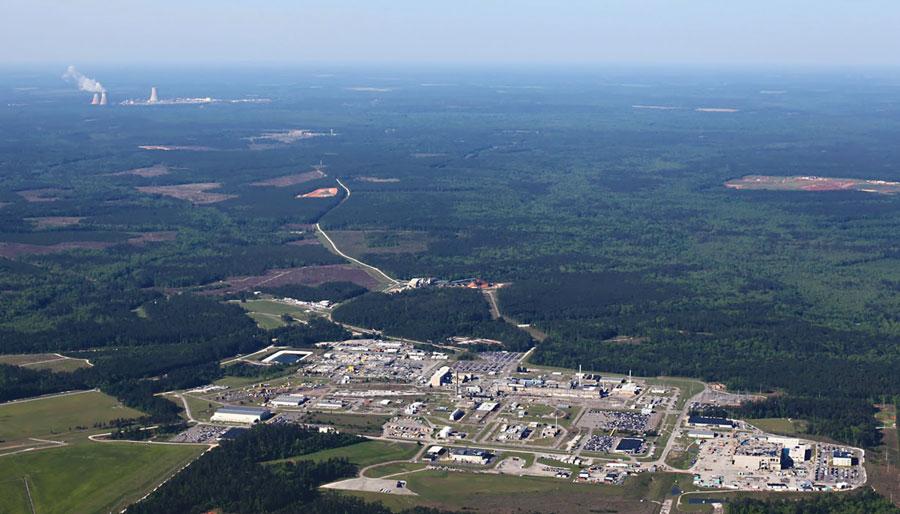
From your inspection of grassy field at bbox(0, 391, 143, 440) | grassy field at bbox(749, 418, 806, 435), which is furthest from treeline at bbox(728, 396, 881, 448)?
grassy field at bbox(0, 391, 143, 440)

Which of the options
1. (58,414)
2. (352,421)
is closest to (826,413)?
(352,421)

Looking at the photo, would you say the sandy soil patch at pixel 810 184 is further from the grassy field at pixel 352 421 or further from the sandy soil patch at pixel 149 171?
the grassy field at pixel 352 421

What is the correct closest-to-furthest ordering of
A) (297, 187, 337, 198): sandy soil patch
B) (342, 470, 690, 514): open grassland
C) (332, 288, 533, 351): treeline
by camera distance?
(342, 470, 690, 514): open grassland, (332, 288, 533, 351): treeline, (297, 187, 337, 198): sandy soil patch

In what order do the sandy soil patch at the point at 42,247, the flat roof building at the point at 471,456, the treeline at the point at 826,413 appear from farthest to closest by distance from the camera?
the sandy soil patch at the point at 42,247, the treeline at the point at 826,413, the flat roof building at the point at 471,456

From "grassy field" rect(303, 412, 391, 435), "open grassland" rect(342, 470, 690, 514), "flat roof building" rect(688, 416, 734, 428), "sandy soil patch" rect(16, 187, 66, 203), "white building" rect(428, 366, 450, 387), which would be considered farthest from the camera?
"sandy soil patch" rect(16, 187, 66, 203)

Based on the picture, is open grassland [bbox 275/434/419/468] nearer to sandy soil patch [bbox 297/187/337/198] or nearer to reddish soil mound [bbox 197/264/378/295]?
reddish soil mound [bbox 197/264/378/295]

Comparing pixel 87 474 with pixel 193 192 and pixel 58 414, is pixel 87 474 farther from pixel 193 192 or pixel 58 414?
pixel 193 192

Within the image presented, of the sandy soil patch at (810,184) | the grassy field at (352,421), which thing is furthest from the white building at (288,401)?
the sandy soil patch at (810,184)

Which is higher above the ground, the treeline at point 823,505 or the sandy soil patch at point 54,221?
the treeline at point 823,505
